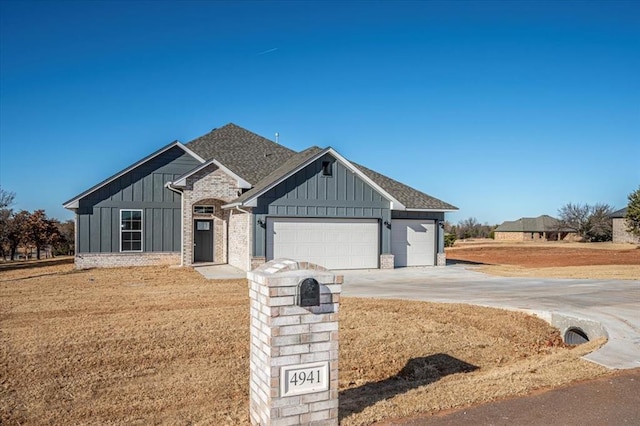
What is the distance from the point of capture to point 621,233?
51.7 metres

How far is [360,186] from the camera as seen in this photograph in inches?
748

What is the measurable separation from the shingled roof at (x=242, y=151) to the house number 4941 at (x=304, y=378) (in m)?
17.3

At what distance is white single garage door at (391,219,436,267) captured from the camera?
20312mm

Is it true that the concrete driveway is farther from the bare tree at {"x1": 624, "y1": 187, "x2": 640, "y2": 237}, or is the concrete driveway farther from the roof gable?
the bare tree at {"x1": 624, "y1": 187, "x2": 640, "y2": 237}

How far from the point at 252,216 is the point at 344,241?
3.80 m

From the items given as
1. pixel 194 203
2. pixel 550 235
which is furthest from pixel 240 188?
pixel 550 235

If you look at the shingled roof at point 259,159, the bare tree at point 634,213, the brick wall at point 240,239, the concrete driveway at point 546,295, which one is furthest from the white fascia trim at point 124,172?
the bare tree at point 634,213

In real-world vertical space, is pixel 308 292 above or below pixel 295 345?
above

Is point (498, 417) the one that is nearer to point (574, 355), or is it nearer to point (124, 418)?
point (574, 355)

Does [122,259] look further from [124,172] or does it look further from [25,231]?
[25,231]

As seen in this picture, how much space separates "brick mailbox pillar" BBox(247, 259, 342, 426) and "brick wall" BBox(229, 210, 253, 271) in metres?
13.2

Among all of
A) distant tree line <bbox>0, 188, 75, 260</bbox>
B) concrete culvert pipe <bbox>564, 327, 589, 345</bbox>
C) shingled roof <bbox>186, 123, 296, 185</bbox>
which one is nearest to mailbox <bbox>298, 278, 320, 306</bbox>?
concrete culvert pipe <bbox>564, 327, 589, 345</bbox>

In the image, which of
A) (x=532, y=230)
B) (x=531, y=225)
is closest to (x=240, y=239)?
(x=532, y=230)

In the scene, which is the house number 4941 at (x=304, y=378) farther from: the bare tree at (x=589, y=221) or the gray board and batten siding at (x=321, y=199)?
the bare tree at (x=589, y=221)
